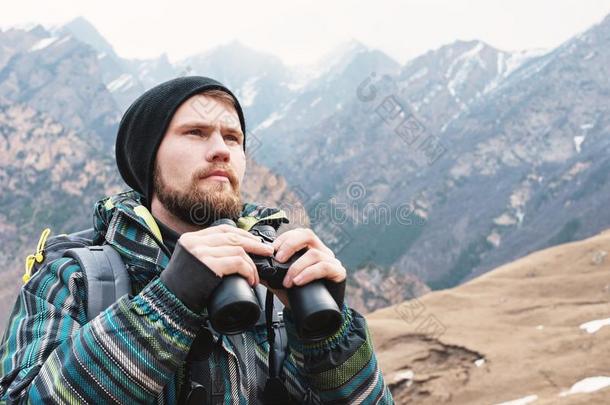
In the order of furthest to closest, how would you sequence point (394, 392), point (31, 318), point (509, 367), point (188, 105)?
point (394, 392) < point (509, 367) < point (188, 105) < point (31, 318)

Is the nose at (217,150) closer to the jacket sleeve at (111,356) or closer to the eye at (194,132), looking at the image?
the eye at (194,132)

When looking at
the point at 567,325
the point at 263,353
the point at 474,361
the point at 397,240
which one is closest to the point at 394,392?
the point at 474,361

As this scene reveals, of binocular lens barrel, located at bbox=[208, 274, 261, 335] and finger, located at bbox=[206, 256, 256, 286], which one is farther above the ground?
finger, located at bbox=[206, 256, 256, 286]

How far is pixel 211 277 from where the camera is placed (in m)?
2.09

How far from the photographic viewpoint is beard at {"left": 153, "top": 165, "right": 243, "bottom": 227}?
9.10 feet

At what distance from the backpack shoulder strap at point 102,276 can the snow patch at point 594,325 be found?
1204 cm

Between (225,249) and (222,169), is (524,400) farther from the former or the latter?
(225,249)

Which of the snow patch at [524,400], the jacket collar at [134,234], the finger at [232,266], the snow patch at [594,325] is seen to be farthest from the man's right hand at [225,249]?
the snow patch at [594,325]

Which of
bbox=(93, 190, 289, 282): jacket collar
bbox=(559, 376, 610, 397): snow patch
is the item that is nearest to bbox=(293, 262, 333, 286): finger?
bbox=(93, 190, 289, 282): jacket collar

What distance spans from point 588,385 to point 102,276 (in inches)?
361

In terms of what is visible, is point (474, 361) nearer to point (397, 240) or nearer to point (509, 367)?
point (509, 367)

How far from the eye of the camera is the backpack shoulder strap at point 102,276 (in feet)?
7.63

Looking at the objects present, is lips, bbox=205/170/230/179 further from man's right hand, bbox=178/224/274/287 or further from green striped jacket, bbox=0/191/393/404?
man's right hand, bbox=178/224/274/287

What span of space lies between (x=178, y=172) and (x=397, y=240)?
195 m
